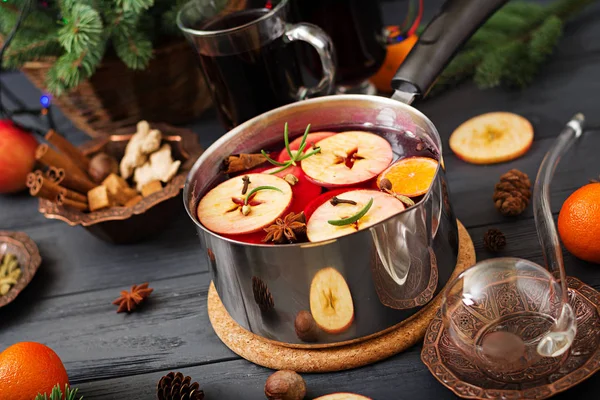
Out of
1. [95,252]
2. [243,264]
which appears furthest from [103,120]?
[243,264]

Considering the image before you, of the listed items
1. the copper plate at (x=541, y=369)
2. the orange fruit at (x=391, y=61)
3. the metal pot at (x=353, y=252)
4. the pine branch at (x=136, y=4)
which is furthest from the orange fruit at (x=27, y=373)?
the orange fruit at (x=391, y=61)

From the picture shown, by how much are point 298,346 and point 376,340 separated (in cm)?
10

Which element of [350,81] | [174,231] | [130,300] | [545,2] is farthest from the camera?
[545,2]

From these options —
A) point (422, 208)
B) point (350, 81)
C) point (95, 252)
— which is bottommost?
point (95, 252)

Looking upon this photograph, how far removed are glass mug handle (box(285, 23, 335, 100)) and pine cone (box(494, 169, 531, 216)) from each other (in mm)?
339

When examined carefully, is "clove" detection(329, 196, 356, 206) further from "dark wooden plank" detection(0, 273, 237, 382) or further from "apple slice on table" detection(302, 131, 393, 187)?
"dark wooden plank" detection(0, 273, 237, 382)

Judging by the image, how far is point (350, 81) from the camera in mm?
1381

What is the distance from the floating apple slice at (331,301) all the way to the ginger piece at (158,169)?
50cm

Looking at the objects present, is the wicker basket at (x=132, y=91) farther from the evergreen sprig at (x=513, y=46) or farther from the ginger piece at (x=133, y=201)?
the evergreen sprig at (x=513, y=46)

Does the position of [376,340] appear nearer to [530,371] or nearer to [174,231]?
[530,371]

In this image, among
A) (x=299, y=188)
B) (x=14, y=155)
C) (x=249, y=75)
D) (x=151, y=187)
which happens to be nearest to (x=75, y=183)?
(x=151, y=187)

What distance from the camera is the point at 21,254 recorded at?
1.23 metres

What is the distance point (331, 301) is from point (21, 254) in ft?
2.20

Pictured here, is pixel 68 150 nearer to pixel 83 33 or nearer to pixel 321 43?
pixel 83 33
